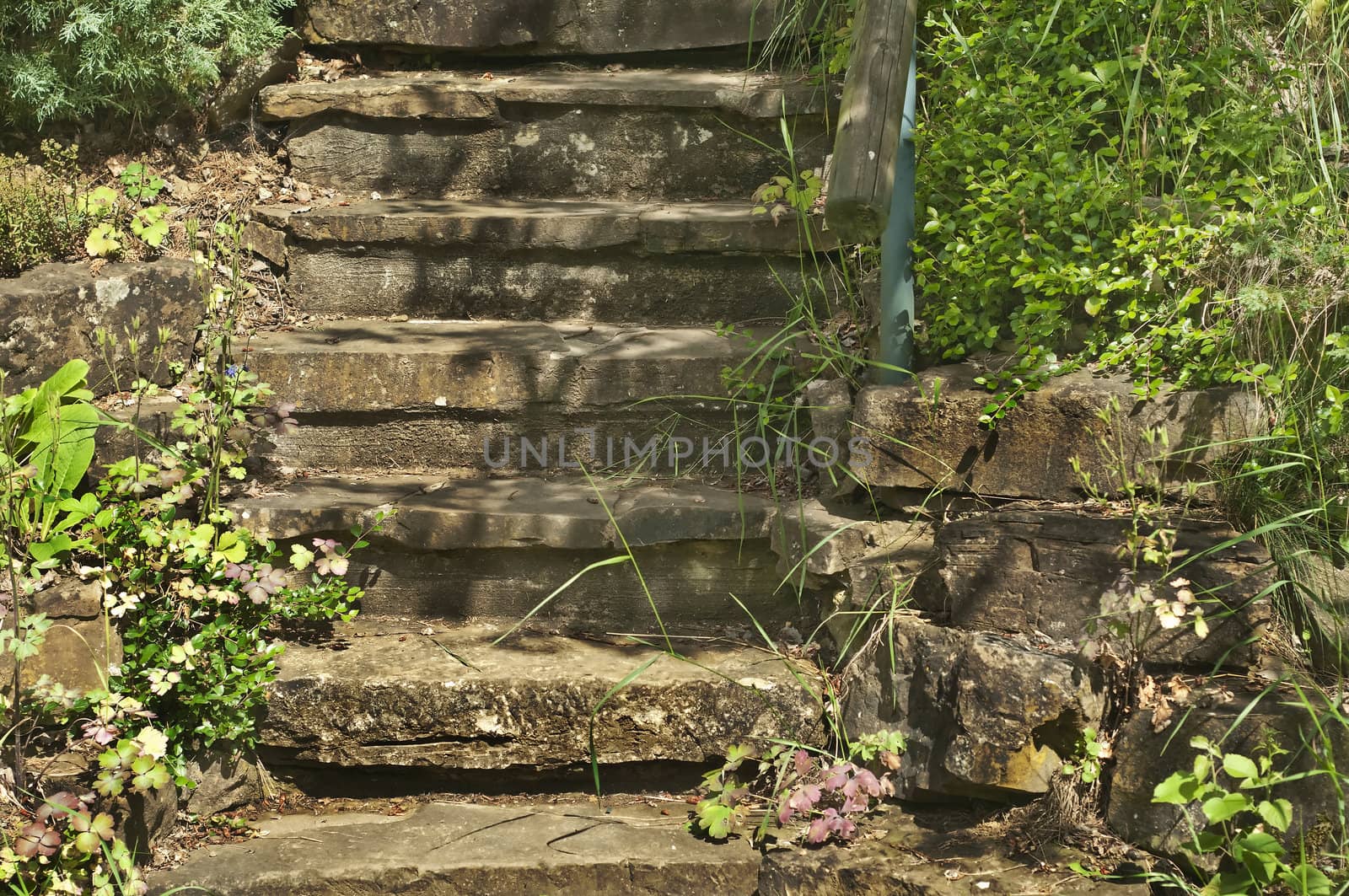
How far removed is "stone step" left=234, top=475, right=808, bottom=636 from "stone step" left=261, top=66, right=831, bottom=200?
1197mm

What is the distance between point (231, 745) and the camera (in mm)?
2629

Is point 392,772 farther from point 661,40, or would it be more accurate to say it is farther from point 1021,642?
point 661,40

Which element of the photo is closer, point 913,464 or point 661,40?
point 913,464

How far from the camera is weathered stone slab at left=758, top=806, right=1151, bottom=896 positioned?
84.9 inches

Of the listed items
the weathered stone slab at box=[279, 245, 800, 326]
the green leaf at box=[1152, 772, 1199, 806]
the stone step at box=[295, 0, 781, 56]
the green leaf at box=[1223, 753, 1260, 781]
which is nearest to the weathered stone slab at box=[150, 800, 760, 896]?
the green leaf at box=[1152, 772, 1199, 806]

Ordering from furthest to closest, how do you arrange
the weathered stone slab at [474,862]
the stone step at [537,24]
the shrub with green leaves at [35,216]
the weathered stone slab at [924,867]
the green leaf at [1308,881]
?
the stone step at [537,24], the shrub with green leaves at [35,216], the weathered stone slab at [474,862], the weathered stone slab at [924,867], the green leaf at [1308,881]

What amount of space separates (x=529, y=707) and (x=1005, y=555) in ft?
3.71

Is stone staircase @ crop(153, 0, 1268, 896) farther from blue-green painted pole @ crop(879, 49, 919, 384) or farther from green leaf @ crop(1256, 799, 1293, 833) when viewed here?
green leaf @ crop(1256, 799, 1293, 833)

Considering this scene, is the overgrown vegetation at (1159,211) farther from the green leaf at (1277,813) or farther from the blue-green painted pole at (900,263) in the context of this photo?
the green leaf at (1277,813)

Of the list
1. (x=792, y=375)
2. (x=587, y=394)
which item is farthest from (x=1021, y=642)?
(x=587, y=394)

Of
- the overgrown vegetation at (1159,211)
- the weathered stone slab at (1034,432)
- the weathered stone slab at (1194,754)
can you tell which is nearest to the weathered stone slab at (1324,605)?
the overgrown vegetation at (1159,211)

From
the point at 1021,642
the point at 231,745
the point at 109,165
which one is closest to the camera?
the point at 1021,642

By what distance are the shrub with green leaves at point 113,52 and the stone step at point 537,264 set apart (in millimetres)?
552

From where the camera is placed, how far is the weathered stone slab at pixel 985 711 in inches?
90.3
